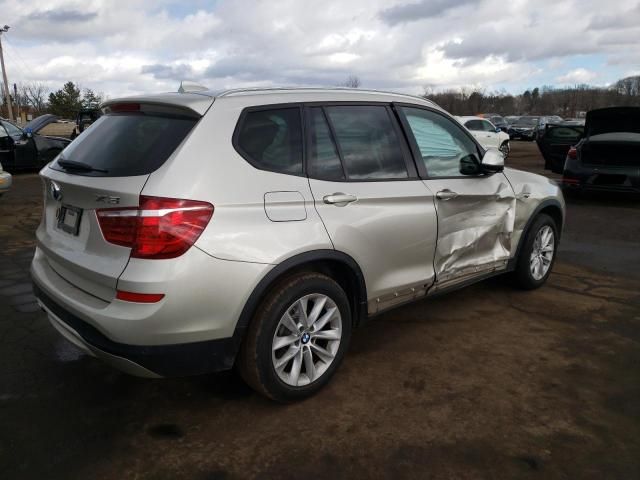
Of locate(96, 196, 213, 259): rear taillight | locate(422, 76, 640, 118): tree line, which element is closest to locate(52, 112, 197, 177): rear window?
locate(96, 196, 213, 259): rear taillight

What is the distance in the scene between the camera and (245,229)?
2557 millimetres

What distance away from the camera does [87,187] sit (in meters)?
2.63

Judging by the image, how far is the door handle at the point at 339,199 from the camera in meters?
2.91

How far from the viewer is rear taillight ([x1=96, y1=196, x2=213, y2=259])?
2385 millimetres

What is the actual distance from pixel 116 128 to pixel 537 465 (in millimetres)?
2795

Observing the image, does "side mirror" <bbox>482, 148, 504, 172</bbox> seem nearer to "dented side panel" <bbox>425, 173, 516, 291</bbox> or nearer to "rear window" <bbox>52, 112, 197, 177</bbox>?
"dented side panel" <bbox>425, 173, 516, 291</bbox>

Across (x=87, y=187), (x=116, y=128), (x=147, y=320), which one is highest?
(x=116, y=128)

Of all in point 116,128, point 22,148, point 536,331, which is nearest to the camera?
point 116,128

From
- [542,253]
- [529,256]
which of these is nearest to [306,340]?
[529,256]

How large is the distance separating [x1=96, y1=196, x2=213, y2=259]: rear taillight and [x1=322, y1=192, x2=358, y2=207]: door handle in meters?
0.76

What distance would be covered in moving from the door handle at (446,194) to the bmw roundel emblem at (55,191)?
7.64 feet

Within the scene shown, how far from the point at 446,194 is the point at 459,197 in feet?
0.55

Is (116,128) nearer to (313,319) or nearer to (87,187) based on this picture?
(87,187)

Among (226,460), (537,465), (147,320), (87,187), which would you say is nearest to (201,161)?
(87,187)
